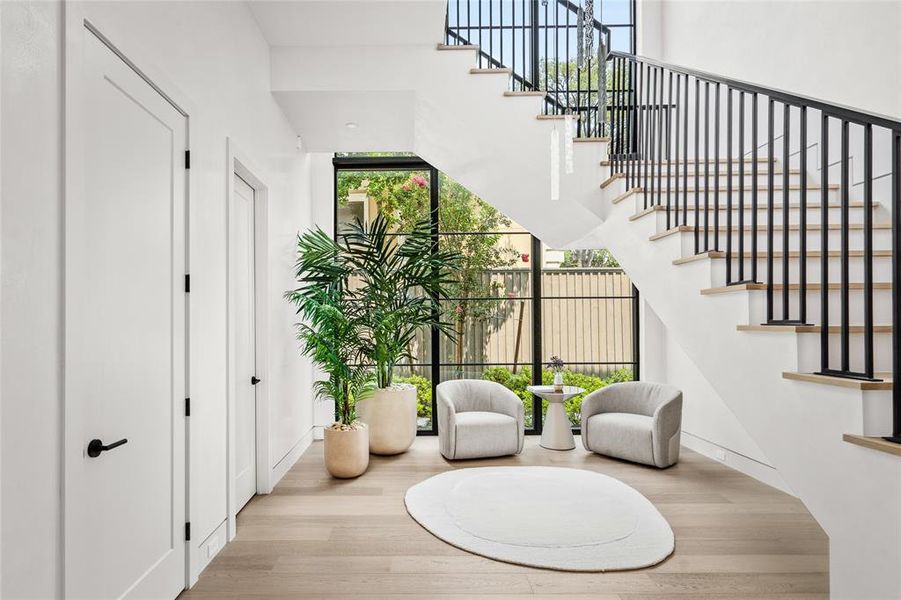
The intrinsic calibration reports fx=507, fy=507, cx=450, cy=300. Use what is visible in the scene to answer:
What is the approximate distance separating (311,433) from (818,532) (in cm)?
420

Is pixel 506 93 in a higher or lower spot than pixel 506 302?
higher

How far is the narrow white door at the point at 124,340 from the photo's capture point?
5.37 ft

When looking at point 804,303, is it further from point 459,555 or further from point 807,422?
point 459,555

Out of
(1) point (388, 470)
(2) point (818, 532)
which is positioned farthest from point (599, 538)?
(1) point (388, 470)

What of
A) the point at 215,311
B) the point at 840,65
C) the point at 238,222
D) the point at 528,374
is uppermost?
the point at 840,65

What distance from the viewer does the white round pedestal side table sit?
480 centimetres

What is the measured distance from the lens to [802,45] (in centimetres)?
356

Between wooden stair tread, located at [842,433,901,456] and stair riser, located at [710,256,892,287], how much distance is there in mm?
968

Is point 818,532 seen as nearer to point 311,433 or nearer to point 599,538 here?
point 599,538

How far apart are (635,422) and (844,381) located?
8.83 ft

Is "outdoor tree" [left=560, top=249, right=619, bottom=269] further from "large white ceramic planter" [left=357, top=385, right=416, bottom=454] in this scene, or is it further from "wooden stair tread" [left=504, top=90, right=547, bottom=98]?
"large white ceramic planter" [left=357, top=385, right=416, bottom=454]

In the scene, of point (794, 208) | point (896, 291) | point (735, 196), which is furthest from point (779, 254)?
point (896, 291)

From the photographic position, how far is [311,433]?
5.18m

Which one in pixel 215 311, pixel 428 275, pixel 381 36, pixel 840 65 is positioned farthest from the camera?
pixel 428 275
